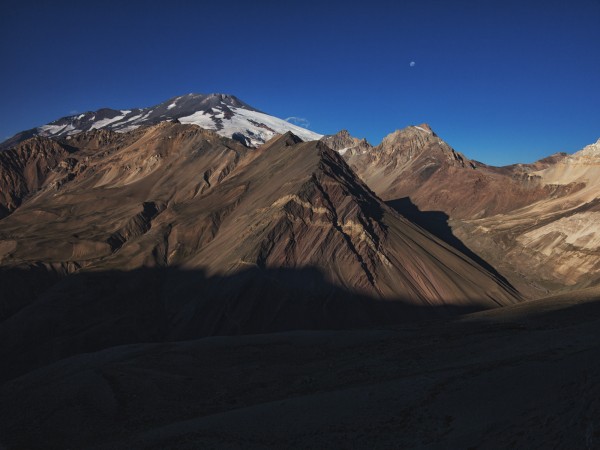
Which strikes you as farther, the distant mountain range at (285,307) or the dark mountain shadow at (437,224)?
the dark mountain shadow at (437,224)

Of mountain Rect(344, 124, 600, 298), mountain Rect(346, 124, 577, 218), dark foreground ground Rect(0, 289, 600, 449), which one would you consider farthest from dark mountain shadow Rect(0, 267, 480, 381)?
mountain Rect(346, 124, 577, 218)

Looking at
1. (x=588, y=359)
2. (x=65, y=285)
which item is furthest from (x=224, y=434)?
(x=65, y=285)

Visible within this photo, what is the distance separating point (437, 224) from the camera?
420 ft

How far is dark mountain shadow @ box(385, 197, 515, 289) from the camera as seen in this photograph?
91.3 m

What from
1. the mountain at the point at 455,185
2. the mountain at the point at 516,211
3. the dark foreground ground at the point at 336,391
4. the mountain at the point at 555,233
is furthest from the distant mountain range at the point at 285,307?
→ the mountain at the point at 455,185

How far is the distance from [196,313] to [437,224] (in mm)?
85190

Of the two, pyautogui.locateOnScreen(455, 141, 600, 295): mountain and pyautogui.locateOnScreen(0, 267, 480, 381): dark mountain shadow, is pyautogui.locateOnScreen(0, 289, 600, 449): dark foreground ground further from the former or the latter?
pyautogui.locateOnScreen(455, 141, 600, 295): mountain

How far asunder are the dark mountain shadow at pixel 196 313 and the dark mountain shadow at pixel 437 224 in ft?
105

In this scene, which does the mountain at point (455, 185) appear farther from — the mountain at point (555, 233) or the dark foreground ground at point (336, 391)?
the dark foreground ground at point (336, 391)

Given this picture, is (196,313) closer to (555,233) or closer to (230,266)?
(230,266)

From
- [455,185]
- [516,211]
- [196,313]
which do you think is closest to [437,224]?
[516,211]

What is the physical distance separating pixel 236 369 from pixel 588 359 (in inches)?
860

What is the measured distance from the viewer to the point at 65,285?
224ft

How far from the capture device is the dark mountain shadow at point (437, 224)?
91325 mm
